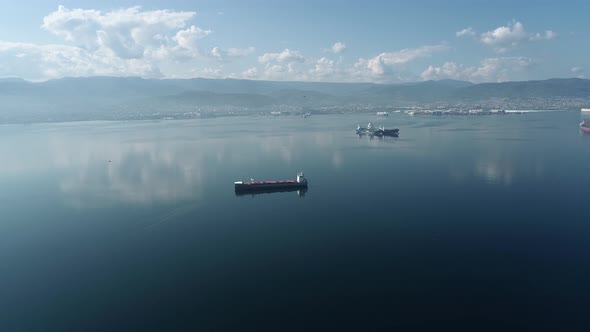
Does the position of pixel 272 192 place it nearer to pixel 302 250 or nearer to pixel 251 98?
pixel 302 250

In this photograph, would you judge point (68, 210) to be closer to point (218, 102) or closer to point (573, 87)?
point (218, 102)

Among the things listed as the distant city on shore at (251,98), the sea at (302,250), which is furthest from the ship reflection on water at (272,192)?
A: the distant city on shore at (251,98)

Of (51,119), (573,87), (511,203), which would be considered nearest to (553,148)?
(511,203)

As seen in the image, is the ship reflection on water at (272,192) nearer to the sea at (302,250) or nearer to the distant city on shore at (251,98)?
the sea at (302,250)

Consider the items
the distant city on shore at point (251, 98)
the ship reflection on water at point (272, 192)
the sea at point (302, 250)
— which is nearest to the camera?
the sea at point (302, 250)

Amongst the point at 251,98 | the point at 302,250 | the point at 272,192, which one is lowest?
the point at 302,250

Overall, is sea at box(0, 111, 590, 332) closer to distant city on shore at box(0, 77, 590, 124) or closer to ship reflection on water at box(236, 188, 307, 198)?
ship reflection on water at box(236, 188, 307, 198)

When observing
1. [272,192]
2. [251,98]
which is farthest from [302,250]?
[251,98]

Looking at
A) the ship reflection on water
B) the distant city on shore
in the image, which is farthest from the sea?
the distant city on shore
